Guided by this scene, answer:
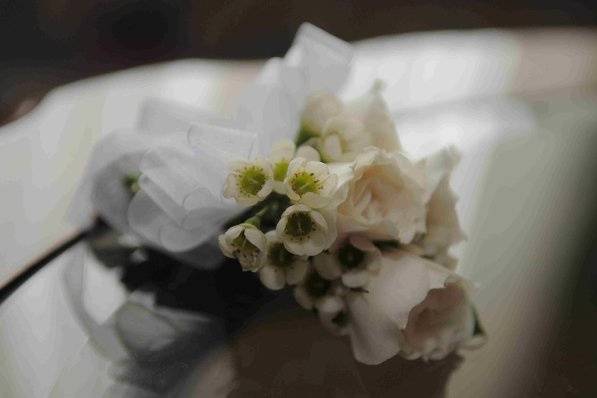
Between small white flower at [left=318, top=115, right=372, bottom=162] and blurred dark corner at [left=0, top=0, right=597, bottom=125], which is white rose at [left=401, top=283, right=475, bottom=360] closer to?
small white flower at [left=318, top=115, right=372, bottom=162]

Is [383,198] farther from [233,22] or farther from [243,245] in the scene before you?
[233,22]

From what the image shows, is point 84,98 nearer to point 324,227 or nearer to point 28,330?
point 28,330

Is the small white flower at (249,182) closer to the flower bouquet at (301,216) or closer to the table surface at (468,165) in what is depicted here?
the flower bouquet at (301,216)

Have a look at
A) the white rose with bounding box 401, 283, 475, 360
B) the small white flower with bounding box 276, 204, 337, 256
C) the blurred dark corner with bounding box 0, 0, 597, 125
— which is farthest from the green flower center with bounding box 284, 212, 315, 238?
the blurred dark corner with bounding box 0, 0, 597, 125

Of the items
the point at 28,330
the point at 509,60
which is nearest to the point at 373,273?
the point at 28,330

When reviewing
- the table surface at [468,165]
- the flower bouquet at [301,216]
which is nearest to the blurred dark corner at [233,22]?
the table surface at [468,165]

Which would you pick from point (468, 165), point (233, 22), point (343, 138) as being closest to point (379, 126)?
point (343, 138)
